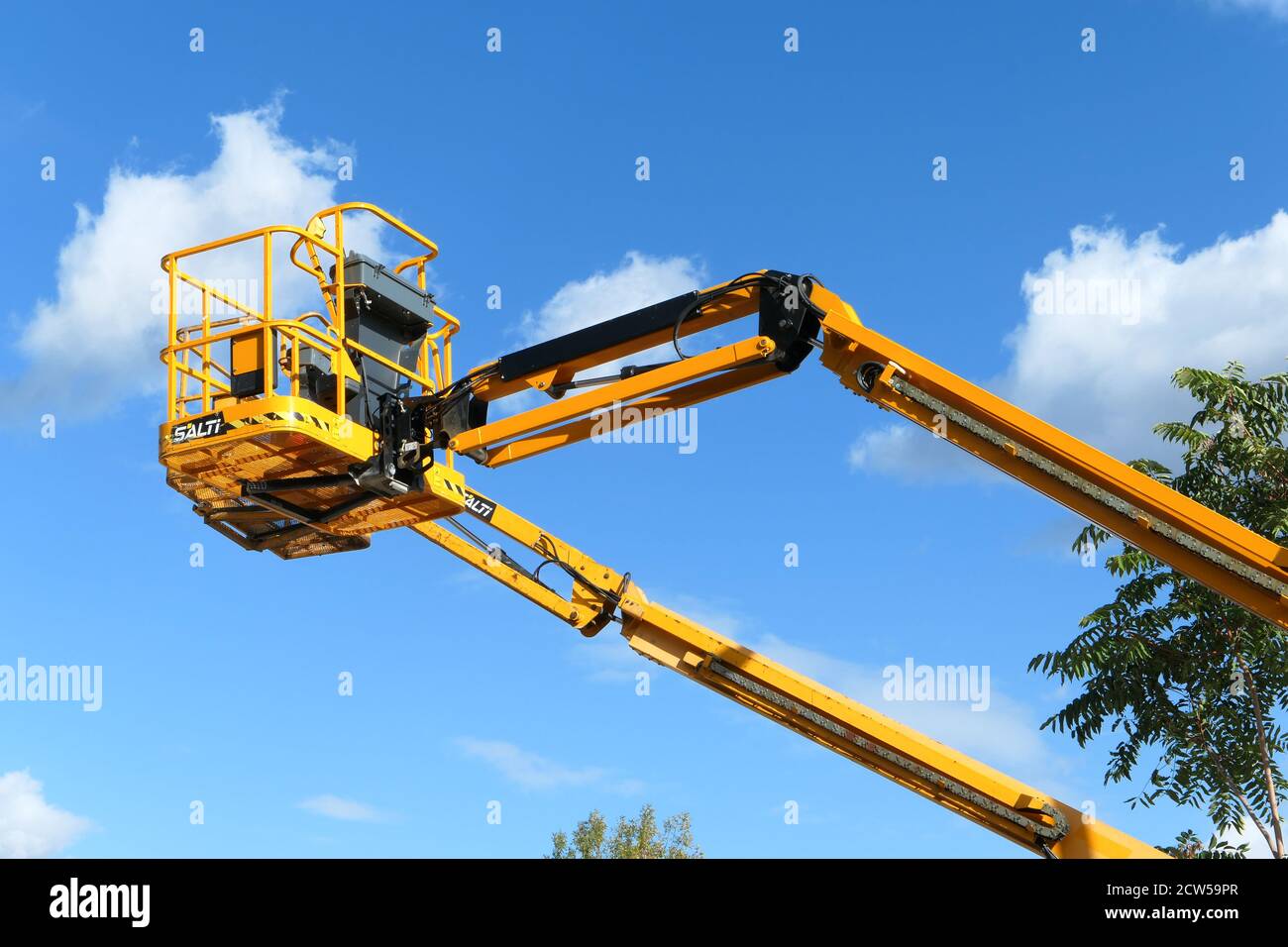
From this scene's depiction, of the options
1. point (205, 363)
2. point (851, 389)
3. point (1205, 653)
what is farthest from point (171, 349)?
point (1205, 653)

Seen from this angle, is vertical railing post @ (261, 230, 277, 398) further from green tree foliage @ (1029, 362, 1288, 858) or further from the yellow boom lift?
green tree foliage @ (1029, 362, 1288, 858)

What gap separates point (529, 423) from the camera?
12438 mm

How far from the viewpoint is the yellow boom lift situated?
10789 millimetres

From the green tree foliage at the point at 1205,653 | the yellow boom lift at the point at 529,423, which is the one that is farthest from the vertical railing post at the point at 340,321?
the green tree foliage at the point at 1205,653

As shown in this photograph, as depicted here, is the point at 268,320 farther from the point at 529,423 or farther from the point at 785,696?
the point at 785,696

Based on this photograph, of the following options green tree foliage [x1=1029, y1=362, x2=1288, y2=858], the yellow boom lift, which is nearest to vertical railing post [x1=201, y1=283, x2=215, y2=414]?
the yellow boom lift

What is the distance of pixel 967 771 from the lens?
40.2 feet

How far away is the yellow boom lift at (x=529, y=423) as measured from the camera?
Result: 425 inches

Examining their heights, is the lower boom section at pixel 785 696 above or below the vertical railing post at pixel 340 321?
below

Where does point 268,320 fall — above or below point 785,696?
above

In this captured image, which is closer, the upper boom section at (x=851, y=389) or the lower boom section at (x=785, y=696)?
the upper boom section at (x=851, y=389)

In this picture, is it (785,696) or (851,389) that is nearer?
(851,389)

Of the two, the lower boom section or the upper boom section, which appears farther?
the lower boom section

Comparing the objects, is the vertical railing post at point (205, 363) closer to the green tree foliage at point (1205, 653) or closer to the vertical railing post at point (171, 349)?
the vertical railing post at point (171, 349)
